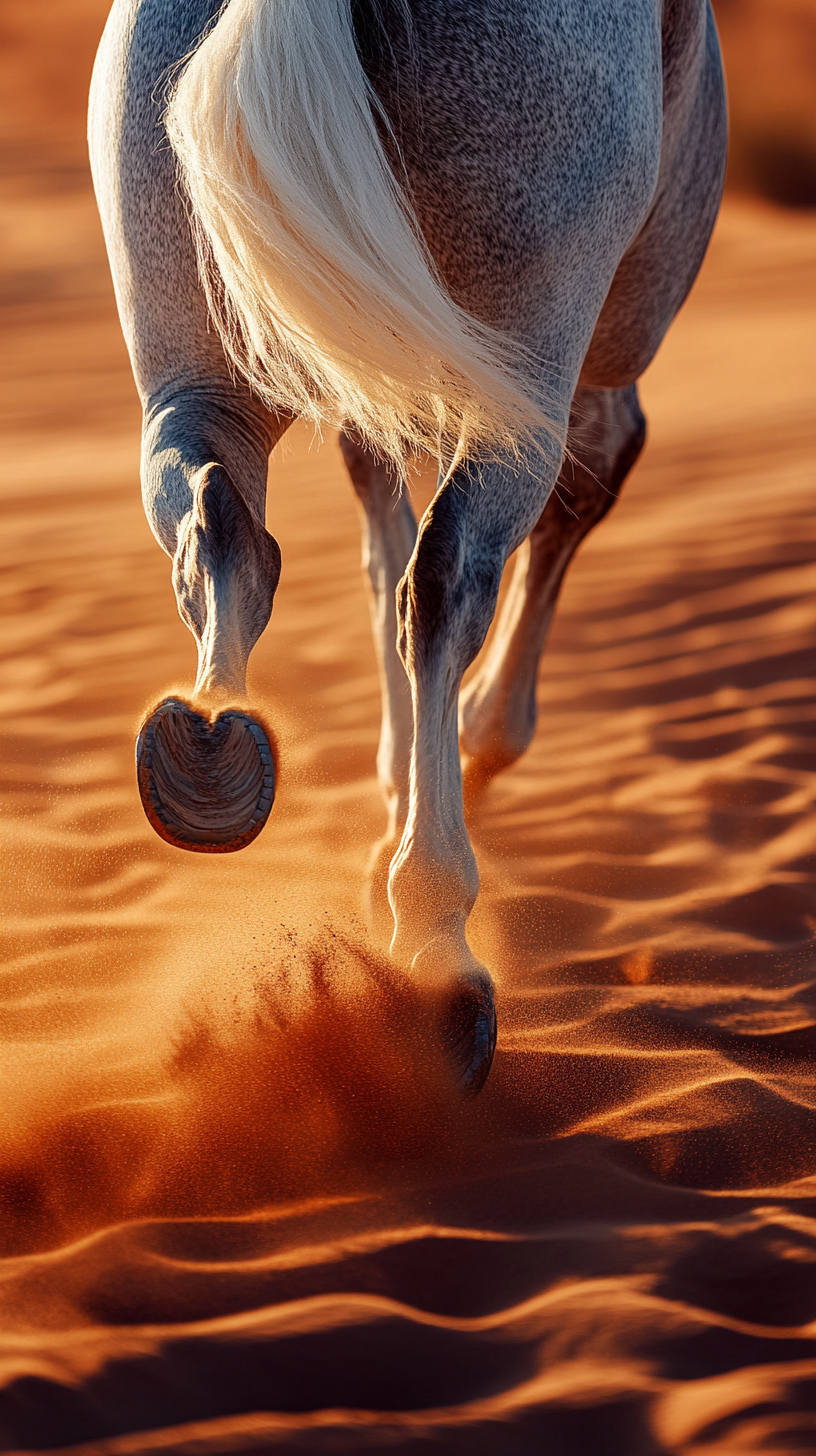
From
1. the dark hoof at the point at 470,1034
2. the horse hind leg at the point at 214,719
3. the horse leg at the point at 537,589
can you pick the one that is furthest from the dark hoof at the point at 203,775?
the horse leg at the point at 537,589

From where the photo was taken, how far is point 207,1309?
1693 mm

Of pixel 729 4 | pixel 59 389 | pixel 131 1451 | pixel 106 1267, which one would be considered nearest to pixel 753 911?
pixel 106 1267

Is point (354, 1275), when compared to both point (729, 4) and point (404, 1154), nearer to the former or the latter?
point (404, 1154)

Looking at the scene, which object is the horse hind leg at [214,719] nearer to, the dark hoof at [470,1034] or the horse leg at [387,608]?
the dark hoof at [470,1034]

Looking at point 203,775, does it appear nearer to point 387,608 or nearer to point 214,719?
point 214,719

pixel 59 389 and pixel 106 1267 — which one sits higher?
pixel 59 389

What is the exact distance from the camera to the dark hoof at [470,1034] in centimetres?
195

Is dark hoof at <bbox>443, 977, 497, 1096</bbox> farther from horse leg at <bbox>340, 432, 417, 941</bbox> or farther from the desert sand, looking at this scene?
horse leg at <bbox>340, 432, 417, 941</bbox>

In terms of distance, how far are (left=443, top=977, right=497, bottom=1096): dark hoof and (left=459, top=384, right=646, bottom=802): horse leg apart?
135 cm

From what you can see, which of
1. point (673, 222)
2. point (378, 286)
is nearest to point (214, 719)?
point (378, 286)

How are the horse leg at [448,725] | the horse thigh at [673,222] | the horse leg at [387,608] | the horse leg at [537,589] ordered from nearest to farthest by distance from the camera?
the horse leg at [448,725]
the horse thigh at [673,222]
the horse leg at [387,608]
the horse leg at [537,589]

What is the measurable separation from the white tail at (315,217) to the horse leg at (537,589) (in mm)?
1479

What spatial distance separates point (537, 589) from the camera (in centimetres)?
334

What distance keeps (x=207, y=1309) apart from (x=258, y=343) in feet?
4.42
